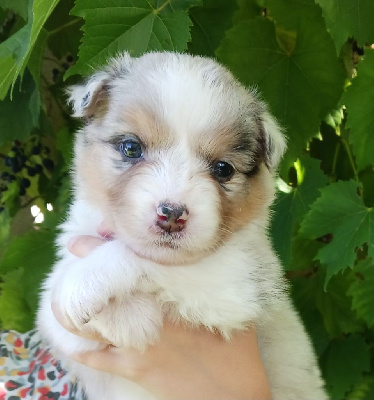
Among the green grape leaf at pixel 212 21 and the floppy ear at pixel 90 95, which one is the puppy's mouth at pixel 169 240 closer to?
the floppy ear at pixel 90 95

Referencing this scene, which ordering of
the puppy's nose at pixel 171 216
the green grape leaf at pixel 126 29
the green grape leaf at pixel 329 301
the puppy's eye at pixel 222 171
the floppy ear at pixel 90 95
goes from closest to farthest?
1. the puppy's nose at pixel 171 216
2. the puppy's eye at pixel 222 171
3. the floppy ear at pixel 90 95
4. the green grape leaf at pixel 126 29
5. the green grape leaf at pixel 329 301

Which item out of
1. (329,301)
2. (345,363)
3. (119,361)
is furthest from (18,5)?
(345,363)

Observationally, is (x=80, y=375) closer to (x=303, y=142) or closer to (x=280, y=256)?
(x=280, y=256)

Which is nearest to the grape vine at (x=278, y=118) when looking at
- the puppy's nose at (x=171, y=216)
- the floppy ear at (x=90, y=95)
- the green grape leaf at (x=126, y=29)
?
the green grape leaf at (x=126, y=29)

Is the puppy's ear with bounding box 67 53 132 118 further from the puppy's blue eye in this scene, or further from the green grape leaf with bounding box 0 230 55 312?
the green grape leaf with bounding box 0 230 55 312

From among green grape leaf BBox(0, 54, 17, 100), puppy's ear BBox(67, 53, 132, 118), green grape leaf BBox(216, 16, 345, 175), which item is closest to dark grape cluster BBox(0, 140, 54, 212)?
puppy's ear BBox(67, 53, 132, 118)

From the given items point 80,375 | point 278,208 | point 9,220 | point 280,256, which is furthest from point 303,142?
point 9,220
